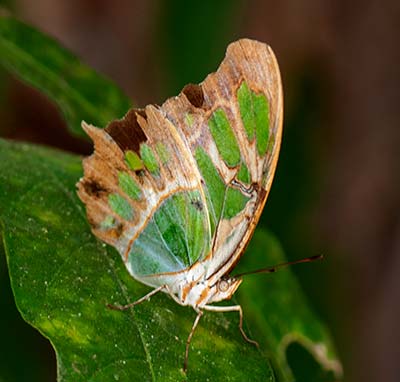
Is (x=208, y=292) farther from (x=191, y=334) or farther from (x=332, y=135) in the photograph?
(x=332, y=135)

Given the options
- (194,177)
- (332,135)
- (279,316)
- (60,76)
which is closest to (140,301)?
(194,177)

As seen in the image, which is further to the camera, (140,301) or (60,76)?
(60,76)

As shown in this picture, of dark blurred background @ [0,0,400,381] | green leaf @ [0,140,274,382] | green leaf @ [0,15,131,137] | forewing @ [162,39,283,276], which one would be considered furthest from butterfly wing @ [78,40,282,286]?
dark blurred background @ [0,0,400,381]

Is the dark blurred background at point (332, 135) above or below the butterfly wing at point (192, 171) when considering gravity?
below

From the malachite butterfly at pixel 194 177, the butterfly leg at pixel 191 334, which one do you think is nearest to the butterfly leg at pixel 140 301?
the malachite butterfly at pixel 194 177

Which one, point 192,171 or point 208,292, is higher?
point 192,171

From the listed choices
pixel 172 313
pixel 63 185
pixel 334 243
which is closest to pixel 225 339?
pixel 172 313

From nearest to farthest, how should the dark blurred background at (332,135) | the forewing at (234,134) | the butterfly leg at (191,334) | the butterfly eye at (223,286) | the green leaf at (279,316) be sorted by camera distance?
1. the butterfly leg at (191,334)
2. the forewing at (234,134)
3. the butterfly eye at (223,286)
4. the green leaf at (279,316)
5. the dark blurred background at (332,135)

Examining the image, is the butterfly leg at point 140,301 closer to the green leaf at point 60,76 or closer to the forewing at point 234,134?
the forewing at point 234,134
